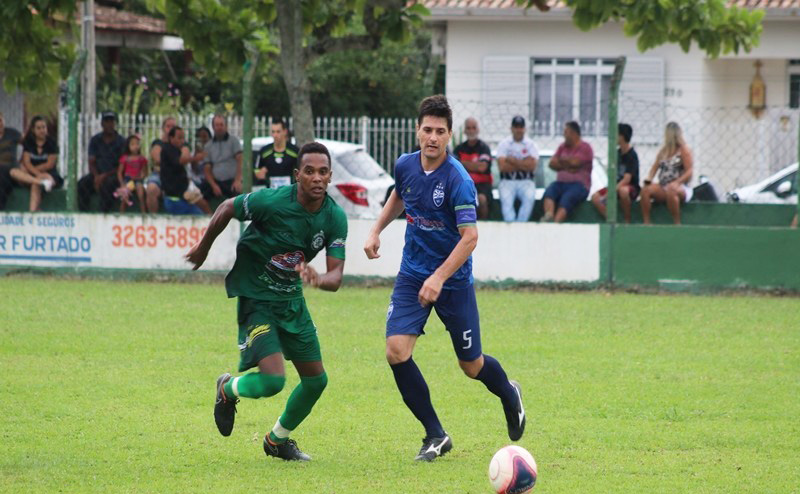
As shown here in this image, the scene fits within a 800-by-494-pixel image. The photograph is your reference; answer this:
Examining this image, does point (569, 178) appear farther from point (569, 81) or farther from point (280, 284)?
point (569, 81)

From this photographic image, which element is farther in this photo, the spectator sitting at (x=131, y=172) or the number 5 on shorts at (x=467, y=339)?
the spectator sitting at (x=131, y=172)

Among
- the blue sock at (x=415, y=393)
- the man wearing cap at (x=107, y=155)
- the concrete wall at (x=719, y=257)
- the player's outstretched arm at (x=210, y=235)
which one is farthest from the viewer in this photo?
the man wearing cap at (x=107, y=155)

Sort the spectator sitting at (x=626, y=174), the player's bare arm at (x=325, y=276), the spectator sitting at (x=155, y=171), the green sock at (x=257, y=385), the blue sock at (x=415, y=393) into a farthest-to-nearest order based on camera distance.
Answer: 1. the spectator sitting at (x=155, y=171)
2. the spectator sitting at (x=626, y=174)
3. the blue sock at (x=415, y=393)
4. the green sock at (x=257, y=385)
5. the player's bare arm at (x=325, y=276)

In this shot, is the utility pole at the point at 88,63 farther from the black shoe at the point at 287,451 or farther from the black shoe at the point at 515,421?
the black shoe at the point at 515,421

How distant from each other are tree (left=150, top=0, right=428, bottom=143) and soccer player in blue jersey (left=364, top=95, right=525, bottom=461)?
361 inches

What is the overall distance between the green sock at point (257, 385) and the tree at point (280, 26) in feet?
31.9

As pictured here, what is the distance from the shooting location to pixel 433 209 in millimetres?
7105

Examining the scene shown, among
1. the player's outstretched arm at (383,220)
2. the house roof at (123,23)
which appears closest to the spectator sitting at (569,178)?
the player's outstretched arm at (383,220)

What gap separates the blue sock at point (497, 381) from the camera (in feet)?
23.9

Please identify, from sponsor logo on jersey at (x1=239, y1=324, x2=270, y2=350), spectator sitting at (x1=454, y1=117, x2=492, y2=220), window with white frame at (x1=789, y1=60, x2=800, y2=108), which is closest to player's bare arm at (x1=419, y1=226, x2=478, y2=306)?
sponsor logo on jersey at (x1=239, y1=324, x2=270, y2=350)

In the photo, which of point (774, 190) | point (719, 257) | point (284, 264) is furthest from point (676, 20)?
point (284, 264)

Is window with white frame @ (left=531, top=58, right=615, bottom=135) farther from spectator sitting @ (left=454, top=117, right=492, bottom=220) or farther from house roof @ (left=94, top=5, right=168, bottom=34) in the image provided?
spectator sitting @ (left=454, top=117, right=492, bottom=220)

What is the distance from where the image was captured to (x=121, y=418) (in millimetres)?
7984

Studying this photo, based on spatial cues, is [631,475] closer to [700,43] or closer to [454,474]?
[454,474]
